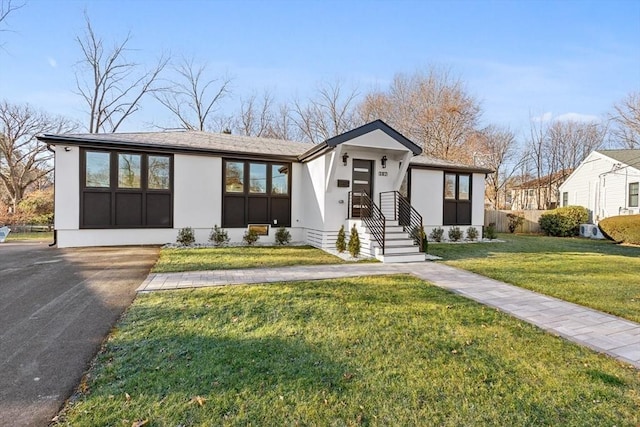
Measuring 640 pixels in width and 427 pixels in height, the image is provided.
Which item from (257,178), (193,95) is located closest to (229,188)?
(257,178)

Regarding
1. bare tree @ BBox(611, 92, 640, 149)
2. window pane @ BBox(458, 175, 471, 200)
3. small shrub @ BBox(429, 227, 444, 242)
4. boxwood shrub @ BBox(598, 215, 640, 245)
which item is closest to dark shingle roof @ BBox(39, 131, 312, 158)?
small shrub @ BBox(429, 227, 444, 242)

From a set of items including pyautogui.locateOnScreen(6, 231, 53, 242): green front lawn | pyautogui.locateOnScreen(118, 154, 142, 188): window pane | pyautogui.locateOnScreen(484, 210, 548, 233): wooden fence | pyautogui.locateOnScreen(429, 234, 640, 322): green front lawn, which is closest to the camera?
pyautogui.locateOnScreen(429, 234, 640, 322): green front lawn

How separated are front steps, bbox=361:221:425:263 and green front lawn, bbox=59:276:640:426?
157 inches

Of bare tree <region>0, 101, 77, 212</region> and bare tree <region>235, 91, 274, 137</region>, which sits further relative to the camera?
bare tree <region>235, 91, 274, 137</region>

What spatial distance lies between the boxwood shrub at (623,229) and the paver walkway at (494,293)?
472 inches

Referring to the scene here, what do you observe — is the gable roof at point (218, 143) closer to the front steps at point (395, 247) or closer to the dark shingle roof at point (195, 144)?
the dark shingle roof at point (195, 144)

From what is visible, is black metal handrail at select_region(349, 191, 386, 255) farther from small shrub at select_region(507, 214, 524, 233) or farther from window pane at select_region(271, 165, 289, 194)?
small shrub at select_region(507, 214, 524, 233)

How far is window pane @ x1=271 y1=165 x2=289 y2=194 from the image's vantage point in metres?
11.6

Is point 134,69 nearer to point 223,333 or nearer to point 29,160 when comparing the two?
point 29,160

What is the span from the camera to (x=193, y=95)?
2647 cm

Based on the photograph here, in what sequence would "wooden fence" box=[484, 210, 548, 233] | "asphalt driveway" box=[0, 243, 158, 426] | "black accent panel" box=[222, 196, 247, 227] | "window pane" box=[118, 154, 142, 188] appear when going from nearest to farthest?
"asphalt driveway" box=[0, 243, 158, 426]
"window pane" box=[118, 154, 142, 188]
"black accent panel" box=[222, 196, 247, 227]
"wooden fence" box=[484, 210, 548, 233]

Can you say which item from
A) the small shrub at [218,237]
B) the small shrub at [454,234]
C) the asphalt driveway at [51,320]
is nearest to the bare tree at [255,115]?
A: the small shrub at [218,237]

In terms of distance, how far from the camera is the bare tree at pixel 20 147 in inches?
921

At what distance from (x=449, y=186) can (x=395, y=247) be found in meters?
6.60
